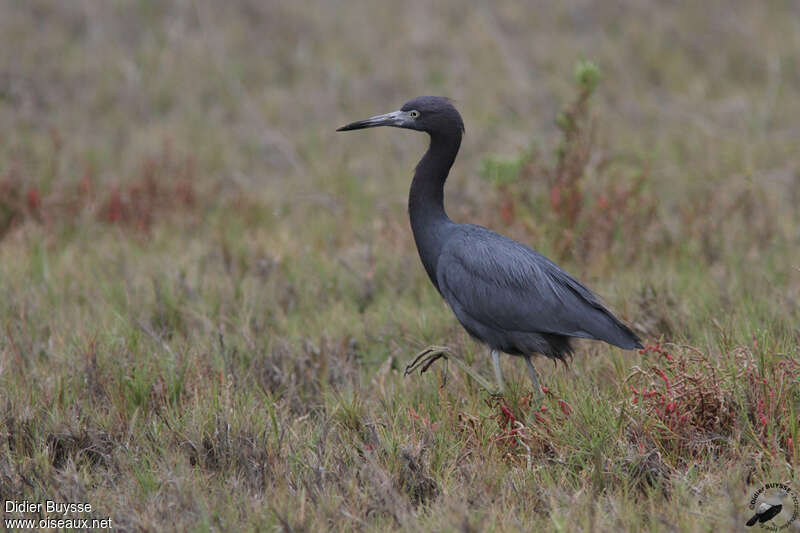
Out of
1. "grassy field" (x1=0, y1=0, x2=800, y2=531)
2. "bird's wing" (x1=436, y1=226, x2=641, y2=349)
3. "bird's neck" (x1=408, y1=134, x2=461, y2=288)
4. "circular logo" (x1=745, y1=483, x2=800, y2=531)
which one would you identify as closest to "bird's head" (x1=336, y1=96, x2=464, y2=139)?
"bird's neck" (x1=408, y1=134, x2=461, y2=288)

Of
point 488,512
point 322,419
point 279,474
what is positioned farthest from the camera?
point 322,419

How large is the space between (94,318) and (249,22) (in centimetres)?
747

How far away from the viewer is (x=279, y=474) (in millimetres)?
3326

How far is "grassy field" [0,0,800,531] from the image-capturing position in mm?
3299

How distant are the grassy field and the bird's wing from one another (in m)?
0.27

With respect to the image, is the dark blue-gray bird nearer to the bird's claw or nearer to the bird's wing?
the bird's wing

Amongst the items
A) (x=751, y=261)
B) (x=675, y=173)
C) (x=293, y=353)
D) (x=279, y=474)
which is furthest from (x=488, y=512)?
(x=675, y=173)

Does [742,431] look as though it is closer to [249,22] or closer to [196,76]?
[196,76]

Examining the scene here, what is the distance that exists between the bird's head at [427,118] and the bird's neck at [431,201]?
0.16ft

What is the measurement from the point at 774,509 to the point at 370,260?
120 inches

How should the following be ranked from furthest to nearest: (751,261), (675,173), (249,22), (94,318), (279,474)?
(249,22), (675,173), (751,261), (94,318), (279,474)

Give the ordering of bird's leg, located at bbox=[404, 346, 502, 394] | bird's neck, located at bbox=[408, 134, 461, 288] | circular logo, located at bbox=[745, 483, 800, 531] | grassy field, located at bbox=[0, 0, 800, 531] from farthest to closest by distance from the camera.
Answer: bird's neck, located at bbox=[408, 134, 461, 288], bird's leg, located at bbox=[404, 346, 502, 394], grassy field, located at bbox=[0, 0, 800, 531], circular logo, located at bbox=[745, 483, 800, 531]

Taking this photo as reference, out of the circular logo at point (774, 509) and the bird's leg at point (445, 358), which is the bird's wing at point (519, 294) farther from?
Result: the circular logo at point (774, 509)

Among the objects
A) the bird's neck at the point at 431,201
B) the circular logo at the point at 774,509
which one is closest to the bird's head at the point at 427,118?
the bird's neck at the point at 431,201
